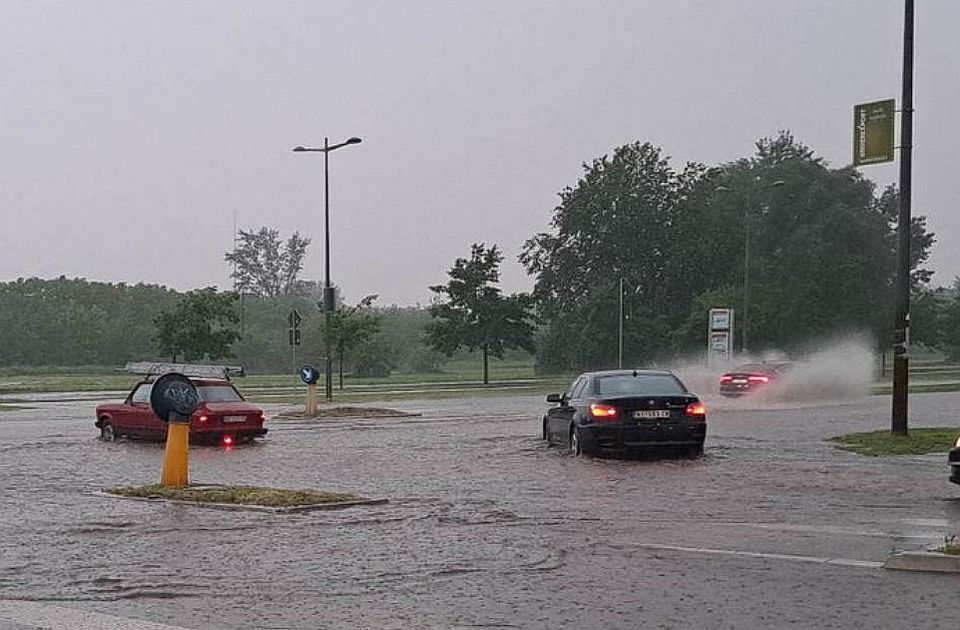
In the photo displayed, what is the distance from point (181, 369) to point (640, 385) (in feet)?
27.1

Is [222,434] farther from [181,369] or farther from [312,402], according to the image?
[312,402]

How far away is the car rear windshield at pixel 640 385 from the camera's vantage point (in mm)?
20789

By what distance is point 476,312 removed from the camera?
7088cm

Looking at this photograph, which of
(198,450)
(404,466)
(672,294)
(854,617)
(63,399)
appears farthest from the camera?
(672,294)

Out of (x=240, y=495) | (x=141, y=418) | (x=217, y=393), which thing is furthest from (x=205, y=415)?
(x=240, y=495)

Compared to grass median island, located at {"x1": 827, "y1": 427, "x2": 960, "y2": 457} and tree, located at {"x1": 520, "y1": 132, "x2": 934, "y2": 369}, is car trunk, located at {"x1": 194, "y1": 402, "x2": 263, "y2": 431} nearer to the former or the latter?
grass median island, located at {"x1": 827, "y1": 427, "x2": 960, "y2": 457}

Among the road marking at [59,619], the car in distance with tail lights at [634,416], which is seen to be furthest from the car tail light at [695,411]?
the road marking at [59,619]

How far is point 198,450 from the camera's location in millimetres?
23766

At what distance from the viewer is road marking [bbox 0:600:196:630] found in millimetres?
8234

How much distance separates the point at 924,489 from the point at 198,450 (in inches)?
512

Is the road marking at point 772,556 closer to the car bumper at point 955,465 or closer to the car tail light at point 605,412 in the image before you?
the car bumper at point 955,465

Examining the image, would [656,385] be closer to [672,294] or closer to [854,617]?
[854,617]

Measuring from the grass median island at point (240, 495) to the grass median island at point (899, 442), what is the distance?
10228 millimetres

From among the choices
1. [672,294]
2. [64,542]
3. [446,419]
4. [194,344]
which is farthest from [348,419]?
[672,294]
